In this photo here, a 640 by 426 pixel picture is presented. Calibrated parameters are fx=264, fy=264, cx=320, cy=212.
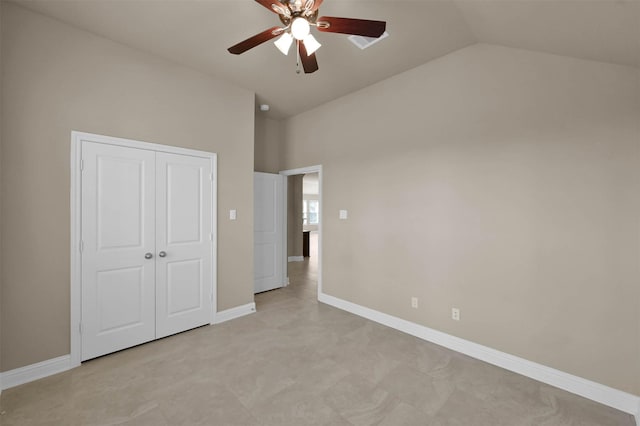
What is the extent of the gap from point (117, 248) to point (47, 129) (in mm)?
1185

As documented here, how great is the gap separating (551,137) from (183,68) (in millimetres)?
3815

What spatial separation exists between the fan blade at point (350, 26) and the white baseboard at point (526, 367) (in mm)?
2891

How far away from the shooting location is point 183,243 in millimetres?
3105

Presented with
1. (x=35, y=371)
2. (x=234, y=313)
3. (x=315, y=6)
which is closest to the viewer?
(x=315, y=6)

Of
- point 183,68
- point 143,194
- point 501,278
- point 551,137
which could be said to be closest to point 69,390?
point 143,194

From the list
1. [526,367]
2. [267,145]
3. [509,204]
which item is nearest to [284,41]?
→ [509,204]

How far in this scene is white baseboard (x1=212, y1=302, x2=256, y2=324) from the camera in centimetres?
336

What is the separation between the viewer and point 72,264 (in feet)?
7.88

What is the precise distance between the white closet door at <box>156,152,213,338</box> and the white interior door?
1.25m

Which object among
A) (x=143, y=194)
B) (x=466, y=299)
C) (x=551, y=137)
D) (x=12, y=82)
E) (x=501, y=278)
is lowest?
(x=466, y=299)

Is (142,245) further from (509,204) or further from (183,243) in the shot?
(509,204)

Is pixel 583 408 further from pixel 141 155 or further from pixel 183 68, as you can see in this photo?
pixel 183 68

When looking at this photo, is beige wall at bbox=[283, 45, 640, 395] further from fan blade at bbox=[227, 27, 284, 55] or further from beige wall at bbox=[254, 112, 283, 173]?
fan blade at bbox=[227, 27, 284, 55]

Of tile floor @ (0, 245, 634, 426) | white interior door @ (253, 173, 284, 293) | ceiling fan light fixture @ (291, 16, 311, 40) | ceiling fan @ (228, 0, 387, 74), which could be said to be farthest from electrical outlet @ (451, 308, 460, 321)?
white interior door @ (253, 173, 284, 293)
